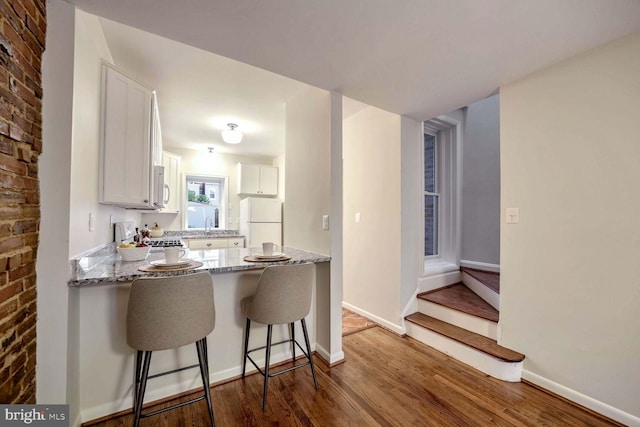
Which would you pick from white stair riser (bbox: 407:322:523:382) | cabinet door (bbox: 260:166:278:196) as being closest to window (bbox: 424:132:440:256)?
white stair riser (bbox: 407:322:523:382)

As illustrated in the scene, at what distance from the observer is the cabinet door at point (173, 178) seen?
14.6 ft

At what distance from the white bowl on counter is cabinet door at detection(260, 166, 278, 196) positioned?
11.5 feet

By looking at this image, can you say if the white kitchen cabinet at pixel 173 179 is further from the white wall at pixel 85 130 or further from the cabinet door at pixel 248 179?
the white wall at pixel 85 130

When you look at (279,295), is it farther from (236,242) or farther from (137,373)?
(236,242)

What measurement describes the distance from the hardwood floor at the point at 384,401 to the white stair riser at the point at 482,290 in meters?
0.81

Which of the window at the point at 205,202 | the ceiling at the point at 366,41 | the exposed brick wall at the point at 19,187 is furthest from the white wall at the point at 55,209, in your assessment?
the window at the point at 205,202

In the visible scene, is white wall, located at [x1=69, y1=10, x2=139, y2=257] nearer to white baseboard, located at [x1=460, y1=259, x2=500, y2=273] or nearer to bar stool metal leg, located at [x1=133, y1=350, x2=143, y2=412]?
bar stool metal leg, located at [x1=133, y1=350, x2=143, y2=412]

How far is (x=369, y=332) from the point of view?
286cm

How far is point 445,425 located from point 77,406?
2.15m

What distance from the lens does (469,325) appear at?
2.47 meters

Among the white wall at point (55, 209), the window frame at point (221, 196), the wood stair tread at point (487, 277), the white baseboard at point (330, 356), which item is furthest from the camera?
the window frame at point (221, 196)

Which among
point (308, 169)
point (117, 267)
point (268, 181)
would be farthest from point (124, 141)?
point (268, 181)

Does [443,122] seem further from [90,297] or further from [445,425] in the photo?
[90,297]

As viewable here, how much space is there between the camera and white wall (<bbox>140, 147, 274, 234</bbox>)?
489cm
